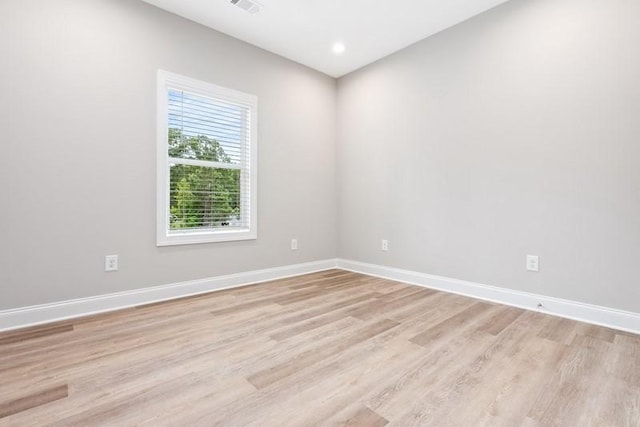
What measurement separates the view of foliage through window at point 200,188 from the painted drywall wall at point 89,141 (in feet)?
0.72

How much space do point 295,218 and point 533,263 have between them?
248 centimetres

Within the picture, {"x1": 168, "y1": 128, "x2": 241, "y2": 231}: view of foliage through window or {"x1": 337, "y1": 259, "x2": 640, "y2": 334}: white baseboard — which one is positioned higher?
{"x1": 168, "y1": 128, "x2": 241, "y2": 231}: view of foliage through window

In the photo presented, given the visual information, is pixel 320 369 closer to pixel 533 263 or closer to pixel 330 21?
pixel 533 263

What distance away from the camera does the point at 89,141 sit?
2.43 m

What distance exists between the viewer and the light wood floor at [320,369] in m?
1.27

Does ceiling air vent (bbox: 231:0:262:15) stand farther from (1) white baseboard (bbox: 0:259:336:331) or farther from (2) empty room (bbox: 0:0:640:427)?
(1) white baseboard (bbox: 0:259:336:331)

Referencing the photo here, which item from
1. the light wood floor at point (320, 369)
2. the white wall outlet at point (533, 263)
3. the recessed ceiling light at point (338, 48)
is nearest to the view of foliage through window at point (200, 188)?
the light wood floor at point (320, 369)

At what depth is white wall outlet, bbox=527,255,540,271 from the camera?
2.53 metres

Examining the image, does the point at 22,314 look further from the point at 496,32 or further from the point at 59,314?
the point at 496,32

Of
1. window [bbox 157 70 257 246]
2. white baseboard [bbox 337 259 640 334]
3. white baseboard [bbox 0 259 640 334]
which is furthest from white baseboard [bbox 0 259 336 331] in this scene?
white baseboard [bbox 337 259 640 334]

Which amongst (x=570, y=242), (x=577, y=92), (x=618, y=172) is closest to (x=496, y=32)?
(x=577, y=92)

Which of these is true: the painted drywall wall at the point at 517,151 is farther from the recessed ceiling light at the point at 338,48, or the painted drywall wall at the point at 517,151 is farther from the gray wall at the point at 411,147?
the recessed ceiling light at the point at 338,48

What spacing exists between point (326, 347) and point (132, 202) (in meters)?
2.04

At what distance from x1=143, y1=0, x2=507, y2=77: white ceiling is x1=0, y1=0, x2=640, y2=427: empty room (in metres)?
0.03
